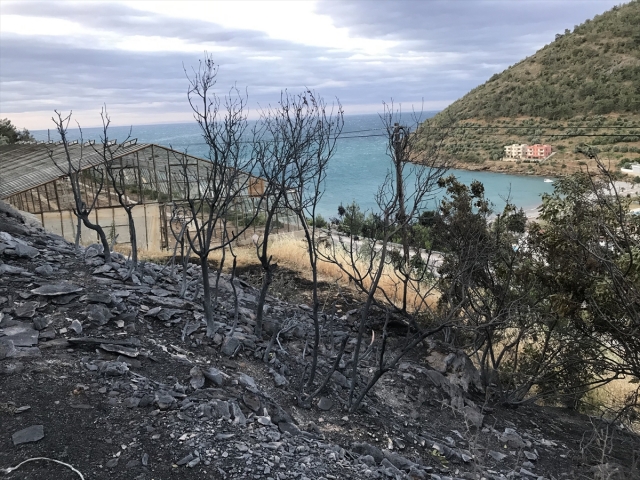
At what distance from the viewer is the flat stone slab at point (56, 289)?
559 centimetres

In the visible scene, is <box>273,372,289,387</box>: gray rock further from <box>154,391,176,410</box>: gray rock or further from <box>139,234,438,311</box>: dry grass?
<box>139,234,438,311</box>: dry grass

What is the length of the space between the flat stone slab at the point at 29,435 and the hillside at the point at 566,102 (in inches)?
1061

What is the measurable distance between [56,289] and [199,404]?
263 cm

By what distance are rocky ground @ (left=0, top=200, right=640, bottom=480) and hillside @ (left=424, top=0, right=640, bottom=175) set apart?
23384 mm

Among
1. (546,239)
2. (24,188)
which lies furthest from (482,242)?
(24,188)

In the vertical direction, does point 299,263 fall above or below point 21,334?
below

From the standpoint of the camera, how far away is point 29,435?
346cm

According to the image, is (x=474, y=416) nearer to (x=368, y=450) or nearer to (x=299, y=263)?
(x=368, y=450)

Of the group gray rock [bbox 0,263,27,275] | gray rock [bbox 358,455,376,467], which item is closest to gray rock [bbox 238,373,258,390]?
gray rock [bbox 358,455,376,467]

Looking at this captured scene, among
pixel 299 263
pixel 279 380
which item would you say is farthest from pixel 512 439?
pixel 299 263

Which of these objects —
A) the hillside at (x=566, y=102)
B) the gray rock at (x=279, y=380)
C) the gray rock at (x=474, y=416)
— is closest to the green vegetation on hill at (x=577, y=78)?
the hillside at (x=566, y=102)

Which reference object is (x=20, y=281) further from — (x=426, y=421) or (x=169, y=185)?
(x=169, y=185)

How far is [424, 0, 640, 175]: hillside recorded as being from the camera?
3009 centimetres

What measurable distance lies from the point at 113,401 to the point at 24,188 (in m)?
13.5
